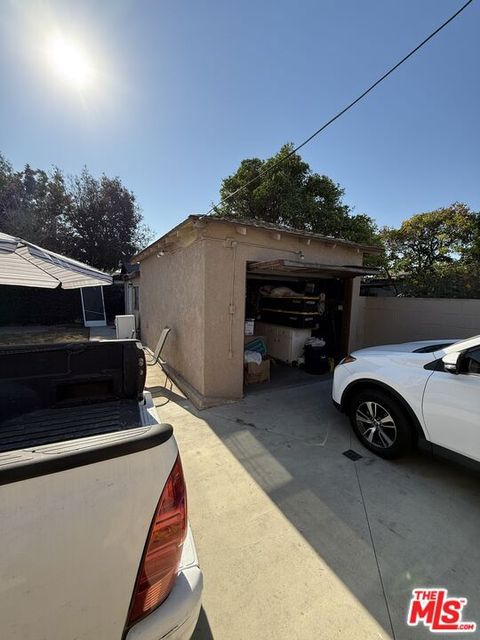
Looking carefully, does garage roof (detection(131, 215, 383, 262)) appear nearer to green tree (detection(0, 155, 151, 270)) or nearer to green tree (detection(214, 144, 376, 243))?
green tree (detection(214, 144, 376, 243))

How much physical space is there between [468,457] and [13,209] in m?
22.9

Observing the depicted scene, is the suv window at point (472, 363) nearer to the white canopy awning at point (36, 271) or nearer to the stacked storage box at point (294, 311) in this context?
the white canopy awning at point (36, 271)

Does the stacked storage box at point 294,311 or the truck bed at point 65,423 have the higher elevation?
the stacked storage box at point 294,311

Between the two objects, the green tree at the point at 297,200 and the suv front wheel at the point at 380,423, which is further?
the green tree at the point at 297,200

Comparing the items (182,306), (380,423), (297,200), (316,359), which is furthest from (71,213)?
(380,423)

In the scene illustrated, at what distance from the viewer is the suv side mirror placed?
8.17ft

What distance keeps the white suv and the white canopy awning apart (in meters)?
3.12

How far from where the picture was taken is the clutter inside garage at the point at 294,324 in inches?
251

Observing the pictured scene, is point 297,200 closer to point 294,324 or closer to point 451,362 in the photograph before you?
point 294,324

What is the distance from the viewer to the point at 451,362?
253 cm

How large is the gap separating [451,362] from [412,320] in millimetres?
4427

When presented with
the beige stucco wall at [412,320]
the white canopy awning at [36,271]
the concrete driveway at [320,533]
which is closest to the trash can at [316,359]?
the beige stucco wall at [412,320]

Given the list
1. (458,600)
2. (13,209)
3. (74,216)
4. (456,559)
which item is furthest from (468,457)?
(13,209)

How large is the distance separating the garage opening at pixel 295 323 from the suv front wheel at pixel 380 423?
2.32 m
